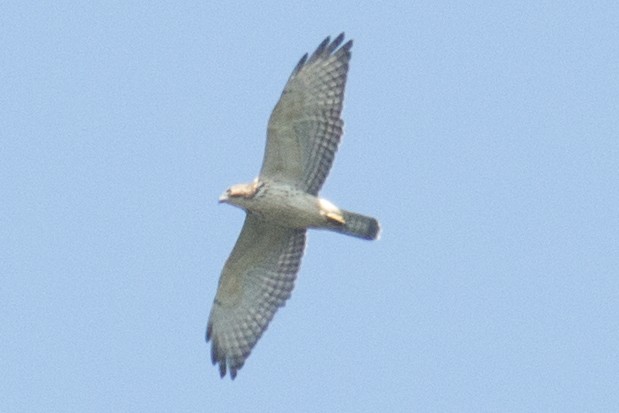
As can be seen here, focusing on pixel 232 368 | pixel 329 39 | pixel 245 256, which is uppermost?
pixel 329 39

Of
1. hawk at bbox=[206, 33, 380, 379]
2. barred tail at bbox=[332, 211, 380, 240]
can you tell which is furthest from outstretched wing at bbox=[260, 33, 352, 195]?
barred tail at bbox=[332, 211, 380, 240]

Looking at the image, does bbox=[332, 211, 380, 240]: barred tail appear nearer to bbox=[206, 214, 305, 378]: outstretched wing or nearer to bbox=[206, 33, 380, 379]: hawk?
bbox=[206, 33, 380, 379]: hawk

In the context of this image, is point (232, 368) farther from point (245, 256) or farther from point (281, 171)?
point (281, 171)

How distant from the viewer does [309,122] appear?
715 inches

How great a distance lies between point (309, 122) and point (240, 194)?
103 cm

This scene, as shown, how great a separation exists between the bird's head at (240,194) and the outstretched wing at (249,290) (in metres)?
0.82

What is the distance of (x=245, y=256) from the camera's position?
752 inches

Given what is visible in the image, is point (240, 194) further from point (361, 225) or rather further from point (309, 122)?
point (361, 225)

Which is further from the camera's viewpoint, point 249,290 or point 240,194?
point 249,290

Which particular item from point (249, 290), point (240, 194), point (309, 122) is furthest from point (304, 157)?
point (249, 290)

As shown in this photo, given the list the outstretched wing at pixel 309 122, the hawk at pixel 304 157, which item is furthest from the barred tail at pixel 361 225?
the outstretched wing at pixel 309 122

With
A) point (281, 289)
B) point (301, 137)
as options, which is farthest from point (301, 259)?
point (301, 137)

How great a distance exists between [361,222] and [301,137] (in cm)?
108

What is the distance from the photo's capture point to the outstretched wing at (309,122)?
18.1m
